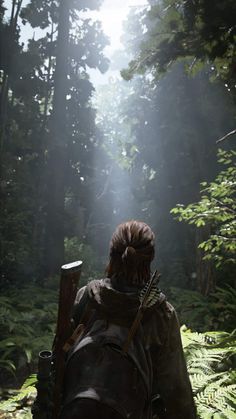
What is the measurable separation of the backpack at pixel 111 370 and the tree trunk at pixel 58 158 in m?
15.2

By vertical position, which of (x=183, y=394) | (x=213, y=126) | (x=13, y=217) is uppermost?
(x=213, y=126)

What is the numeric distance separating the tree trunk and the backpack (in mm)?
15231

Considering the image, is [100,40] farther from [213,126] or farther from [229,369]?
[229,369]

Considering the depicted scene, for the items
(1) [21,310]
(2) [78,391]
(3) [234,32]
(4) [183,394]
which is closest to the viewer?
(2) [78,391]

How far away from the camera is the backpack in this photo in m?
1.58

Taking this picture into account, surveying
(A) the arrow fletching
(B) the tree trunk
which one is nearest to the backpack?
(A) the arrow fletching

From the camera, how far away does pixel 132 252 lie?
1856 mm

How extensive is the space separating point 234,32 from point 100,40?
18.3 metres

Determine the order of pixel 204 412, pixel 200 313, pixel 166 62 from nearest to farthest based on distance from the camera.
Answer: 1. pixel 204 412
2. pixel 166 62
3. pixel 200 313

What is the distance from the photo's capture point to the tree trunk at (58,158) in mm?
17094

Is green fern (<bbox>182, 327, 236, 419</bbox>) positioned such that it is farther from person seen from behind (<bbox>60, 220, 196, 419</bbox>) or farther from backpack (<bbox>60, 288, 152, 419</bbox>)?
backpack (<bbox>60, 288, 152, 419</bbox>)

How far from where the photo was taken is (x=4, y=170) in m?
15.2

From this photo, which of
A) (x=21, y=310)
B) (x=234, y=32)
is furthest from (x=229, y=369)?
(x=21, y=310)

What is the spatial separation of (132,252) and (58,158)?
53.6 ft
